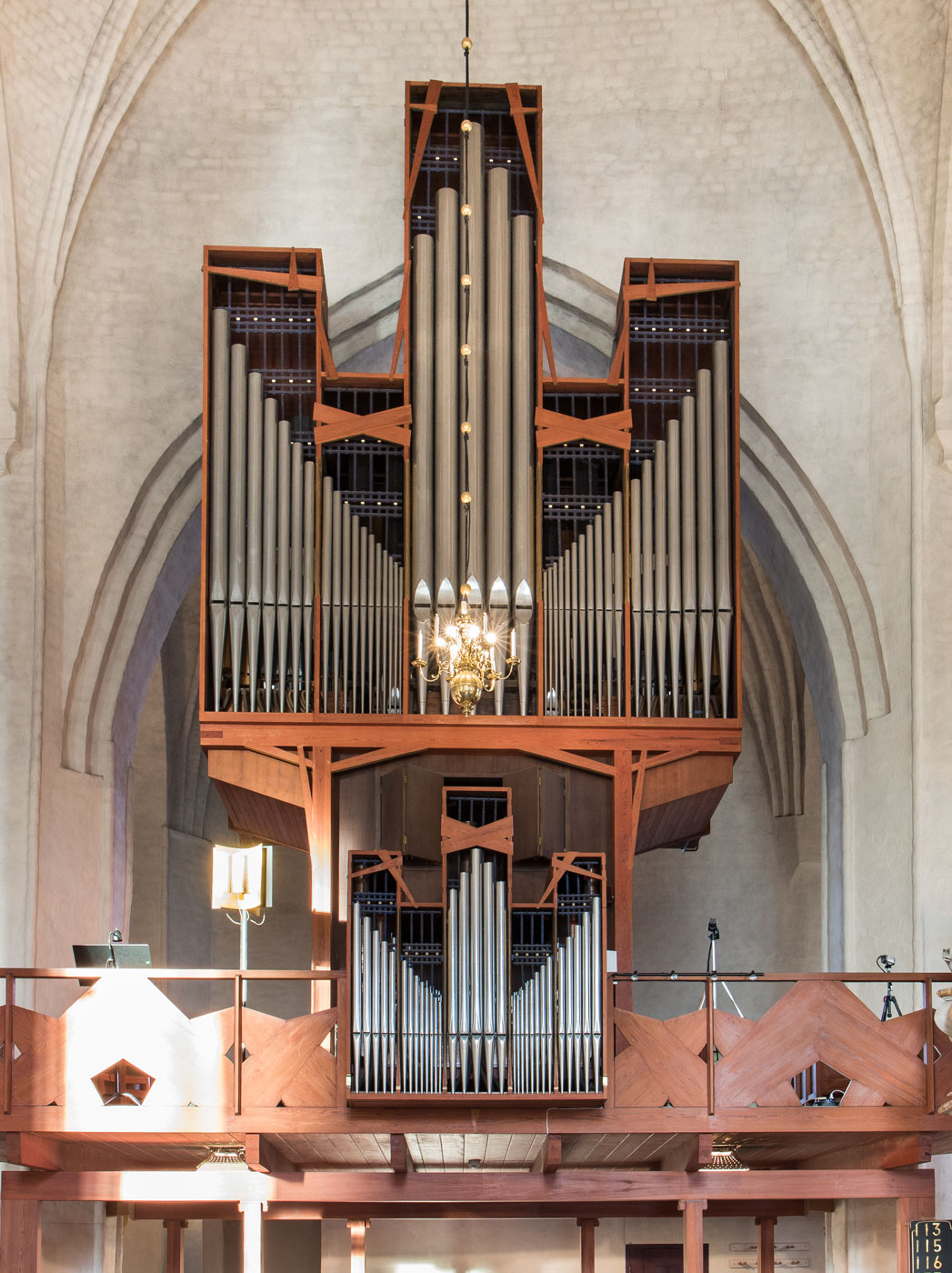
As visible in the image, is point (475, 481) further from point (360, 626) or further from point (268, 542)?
point (268, 542)

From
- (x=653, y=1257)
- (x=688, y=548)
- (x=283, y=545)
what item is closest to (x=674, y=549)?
(x=688, y=548)

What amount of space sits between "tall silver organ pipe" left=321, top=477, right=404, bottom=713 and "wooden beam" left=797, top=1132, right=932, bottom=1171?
501 cm

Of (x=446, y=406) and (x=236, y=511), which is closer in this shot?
(x=236, y=511)

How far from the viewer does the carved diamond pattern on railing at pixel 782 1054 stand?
13.0 m

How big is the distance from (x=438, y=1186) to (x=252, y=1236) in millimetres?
1350

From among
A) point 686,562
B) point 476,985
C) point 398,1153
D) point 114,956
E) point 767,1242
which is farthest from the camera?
point 767,1242

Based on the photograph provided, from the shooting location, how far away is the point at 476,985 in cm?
1279

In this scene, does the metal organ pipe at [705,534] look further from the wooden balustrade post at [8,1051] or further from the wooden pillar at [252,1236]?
the wooden balustrade post at [8,1051]

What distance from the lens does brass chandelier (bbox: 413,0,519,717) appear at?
13.1 meters

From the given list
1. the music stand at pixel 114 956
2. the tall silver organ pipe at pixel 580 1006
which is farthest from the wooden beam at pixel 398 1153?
the music stand at pixel 114 956

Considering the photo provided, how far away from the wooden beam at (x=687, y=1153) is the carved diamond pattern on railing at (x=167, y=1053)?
261 cm

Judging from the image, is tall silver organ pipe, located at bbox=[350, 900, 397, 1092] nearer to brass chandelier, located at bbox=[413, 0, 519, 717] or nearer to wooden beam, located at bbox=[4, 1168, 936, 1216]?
wooden beam, located at bbox=[4, 1168, 936, 1216]

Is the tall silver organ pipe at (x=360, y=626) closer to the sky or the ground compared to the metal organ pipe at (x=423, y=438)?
closer to the ground

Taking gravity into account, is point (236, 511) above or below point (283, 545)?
above
